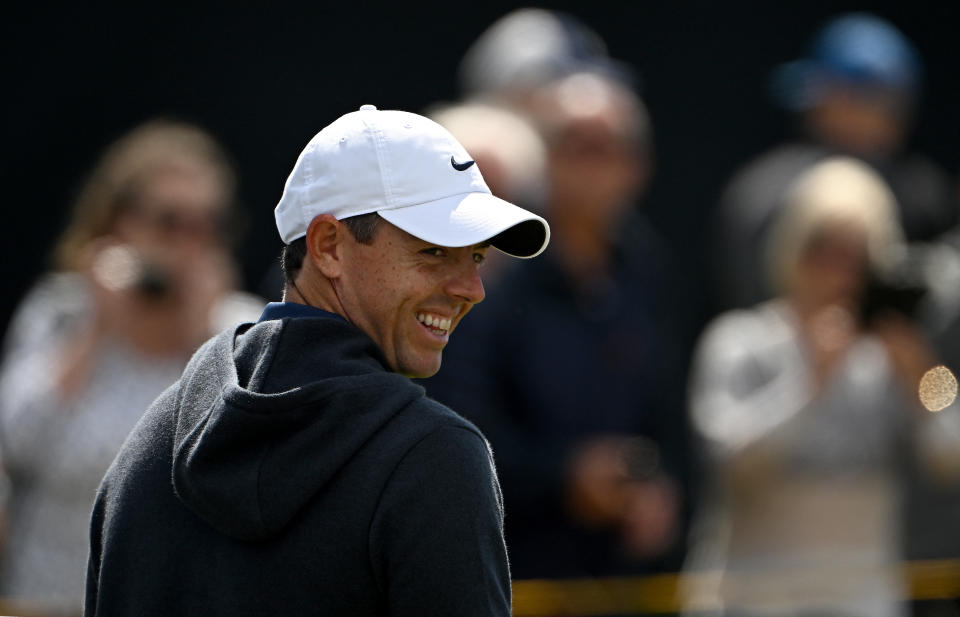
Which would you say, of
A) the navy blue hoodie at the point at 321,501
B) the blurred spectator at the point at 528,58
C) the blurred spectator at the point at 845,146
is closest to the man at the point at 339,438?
the navy blue hoodie at the point at 321,501

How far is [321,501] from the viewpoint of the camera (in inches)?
72.2

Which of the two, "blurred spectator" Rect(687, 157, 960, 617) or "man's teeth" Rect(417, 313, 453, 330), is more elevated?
"man's teeth" Rect(417, 313, 453, 330)

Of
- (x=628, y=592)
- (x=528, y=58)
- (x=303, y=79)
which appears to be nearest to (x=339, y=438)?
(x=628, y=592)

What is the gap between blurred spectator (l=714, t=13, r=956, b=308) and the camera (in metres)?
5.31

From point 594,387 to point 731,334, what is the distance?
0.64 metres

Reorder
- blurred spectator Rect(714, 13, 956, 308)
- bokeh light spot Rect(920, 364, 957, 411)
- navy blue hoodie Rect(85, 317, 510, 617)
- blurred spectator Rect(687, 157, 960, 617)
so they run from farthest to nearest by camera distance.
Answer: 1. blurred spectator Rect(714, 13, 956, 308)
2. bokeh light spot Rect(920, 364, 957, 411)
3. blurred spectator Rect(687, 157, 960, 617)
4. navy blue hoodie Rect(85, 317, 510, 617)

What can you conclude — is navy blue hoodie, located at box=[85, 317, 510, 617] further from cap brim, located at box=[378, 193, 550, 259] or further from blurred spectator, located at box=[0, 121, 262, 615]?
blurred spectator, located at box=[0, 121, 262, 615]

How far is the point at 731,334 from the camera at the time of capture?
4738 mm

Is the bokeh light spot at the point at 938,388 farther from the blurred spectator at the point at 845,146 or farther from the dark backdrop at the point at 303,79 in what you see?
the dark backdrop at the point at 303,79

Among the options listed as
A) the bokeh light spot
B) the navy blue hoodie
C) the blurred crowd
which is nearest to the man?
the navy blue hoodie

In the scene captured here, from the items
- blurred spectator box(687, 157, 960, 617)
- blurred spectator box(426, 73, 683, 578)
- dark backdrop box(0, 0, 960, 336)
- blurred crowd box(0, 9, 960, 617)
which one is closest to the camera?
blurred crowd box(0, 9, 960, 617)

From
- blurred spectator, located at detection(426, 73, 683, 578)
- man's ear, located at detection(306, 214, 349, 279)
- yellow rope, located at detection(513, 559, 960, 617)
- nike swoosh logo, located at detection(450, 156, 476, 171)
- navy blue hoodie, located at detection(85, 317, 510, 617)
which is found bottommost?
yellow rope, located at detection(513, 559, 960, 617)

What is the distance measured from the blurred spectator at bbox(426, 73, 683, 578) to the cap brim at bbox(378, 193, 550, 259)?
1.98 m

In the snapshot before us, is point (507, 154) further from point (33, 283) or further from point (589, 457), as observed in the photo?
point (33, 283)
